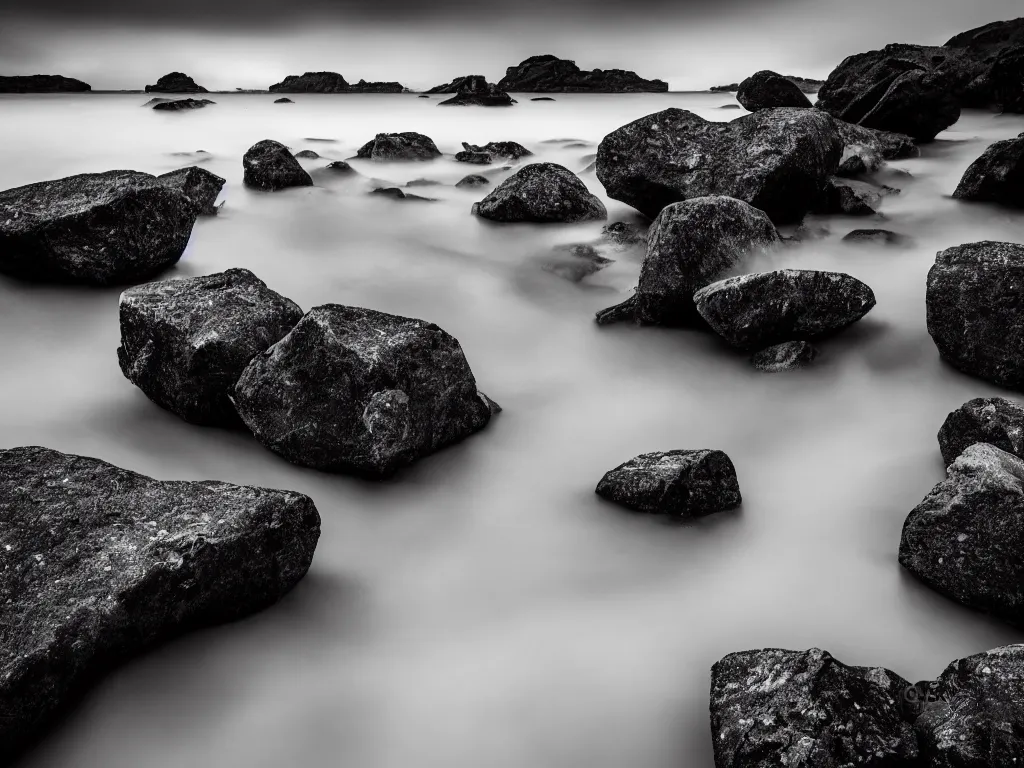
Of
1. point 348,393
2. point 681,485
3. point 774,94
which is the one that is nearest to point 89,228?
point 348,393

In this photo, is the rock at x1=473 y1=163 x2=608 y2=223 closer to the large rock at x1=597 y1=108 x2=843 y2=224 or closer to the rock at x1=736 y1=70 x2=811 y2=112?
the large rock at x1=597 y1=108 x2=843 y2=224

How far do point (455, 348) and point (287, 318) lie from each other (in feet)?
2.71

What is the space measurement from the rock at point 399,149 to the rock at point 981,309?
549cm

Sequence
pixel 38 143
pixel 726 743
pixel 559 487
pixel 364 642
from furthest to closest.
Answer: pixel 38 143, pixel 559 487, pixel 364 642, pixel 726 743

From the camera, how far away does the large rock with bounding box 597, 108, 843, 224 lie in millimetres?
5055

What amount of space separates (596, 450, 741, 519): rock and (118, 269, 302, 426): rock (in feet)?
5.63

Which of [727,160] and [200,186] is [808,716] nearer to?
[727,160]

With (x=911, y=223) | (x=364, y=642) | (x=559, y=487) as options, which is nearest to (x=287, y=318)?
(x=559, y=487)

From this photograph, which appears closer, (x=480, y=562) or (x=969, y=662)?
(x=969, y=662)

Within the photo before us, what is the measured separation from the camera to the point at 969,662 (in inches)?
77.1

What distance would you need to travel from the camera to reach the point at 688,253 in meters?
4.20

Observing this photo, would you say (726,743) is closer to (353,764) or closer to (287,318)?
(353,764)

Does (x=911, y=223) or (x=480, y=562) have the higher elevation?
(x=911, y=223)

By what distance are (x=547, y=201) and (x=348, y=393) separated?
10.2 ft
